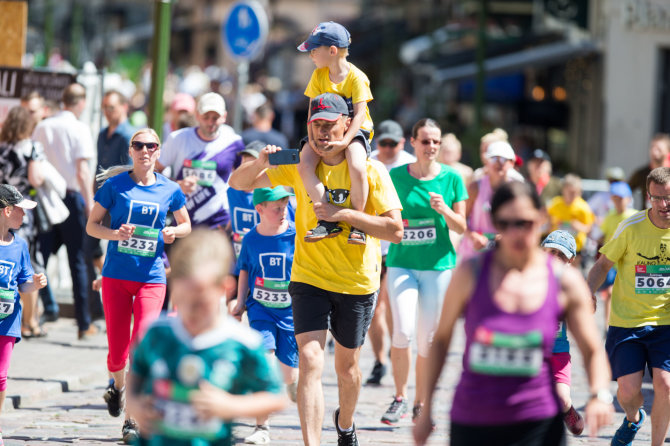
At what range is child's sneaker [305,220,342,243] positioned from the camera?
6.67 metres

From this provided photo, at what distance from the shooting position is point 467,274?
4762mm

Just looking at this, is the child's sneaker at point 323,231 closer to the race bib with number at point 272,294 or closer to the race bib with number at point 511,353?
the race bib with number at point 272,294

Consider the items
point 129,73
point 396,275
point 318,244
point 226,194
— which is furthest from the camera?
point 129,73

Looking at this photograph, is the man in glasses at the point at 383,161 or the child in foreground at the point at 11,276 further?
the man in glasses at the point at 383,161

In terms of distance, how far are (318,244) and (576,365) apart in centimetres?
533

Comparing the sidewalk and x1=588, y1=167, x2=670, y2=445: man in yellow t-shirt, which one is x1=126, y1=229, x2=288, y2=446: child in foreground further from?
the sidewalk

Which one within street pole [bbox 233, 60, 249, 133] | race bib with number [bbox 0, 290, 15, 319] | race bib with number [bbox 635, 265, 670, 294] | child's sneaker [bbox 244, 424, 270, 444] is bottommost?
child's sneaker [bbox 244, 424, 270, 444]

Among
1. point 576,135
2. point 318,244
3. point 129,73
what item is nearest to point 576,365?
point 318,244

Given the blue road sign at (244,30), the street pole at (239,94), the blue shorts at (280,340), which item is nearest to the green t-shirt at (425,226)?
the blue shorts at (280,340)

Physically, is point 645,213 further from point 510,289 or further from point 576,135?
point 576,135

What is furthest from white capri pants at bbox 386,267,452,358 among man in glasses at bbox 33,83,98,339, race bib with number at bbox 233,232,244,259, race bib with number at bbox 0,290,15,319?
man in glasses at bbox 33,83,98,339

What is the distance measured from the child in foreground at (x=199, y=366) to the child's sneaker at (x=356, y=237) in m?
2.39

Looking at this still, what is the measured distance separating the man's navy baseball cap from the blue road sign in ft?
27.4

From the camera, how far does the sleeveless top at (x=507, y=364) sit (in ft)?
15.1
